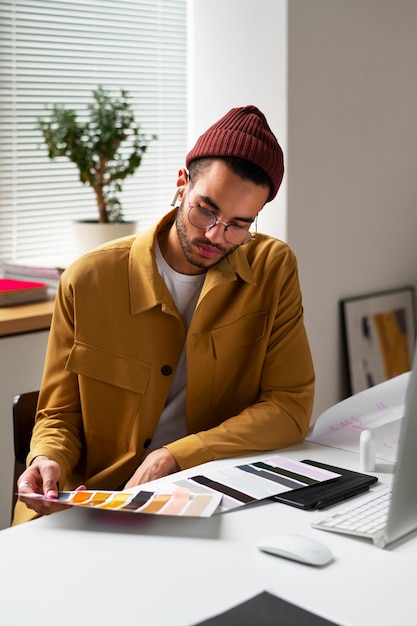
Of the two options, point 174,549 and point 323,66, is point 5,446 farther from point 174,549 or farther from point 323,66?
point 323,66

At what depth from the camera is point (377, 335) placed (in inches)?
143

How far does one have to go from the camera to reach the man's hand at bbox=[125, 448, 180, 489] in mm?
1720

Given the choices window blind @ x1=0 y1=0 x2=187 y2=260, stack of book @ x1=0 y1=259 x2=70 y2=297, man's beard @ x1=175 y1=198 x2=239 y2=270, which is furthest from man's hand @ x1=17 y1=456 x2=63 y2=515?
window blind @ x1=0 y1=0 x2=187 y2=260

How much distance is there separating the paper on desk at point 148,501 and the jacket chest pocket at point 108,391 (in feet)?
1.30

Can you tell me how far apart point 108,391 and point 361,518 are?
0.70 m

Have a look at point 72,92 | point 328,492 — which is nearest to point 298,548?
point 328,492

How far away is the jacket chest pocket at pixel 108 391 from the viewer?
188 centimetres

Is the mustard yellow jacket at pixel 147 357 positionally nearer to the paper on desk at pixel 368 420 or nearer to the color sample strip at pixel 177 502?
the paper on desk at pixel 368 420

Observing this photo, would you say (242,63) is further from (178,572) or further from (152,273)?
(178,572)

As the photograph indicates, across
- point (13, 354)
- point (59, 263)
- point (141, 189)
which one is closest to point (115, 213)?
point (59, 263)

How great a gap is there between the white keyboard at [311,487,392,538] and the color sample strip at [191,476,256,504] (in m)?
0.14

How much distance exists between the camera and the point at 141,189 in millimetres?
3633

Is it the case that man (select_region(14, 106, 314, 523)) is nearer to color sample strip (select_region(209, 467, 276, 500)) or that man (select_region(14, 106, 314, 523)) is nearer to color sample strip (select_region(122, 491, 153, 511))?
color sample strip (select_region(209, 467, 276, 500))

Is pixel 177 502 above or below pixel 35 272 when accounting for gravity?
below
